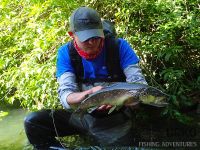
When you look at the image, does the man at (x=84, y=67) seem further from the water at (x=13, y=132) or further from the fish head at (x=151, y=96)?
the water at (x=13, y=132)

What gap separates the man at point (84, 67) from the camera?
3564 mm

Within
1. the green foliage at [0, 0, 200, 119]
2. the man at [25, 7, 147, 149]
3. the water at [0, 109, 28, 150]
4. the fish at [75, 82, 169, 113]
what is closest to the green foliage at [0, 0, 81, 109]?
the green foliage at [0, 0, 200, 119]

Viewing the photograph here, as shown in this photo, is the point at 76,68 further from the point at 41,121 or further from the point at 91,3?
the point at 91,3

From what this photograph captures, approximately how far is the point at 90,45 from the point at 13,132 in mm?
2441

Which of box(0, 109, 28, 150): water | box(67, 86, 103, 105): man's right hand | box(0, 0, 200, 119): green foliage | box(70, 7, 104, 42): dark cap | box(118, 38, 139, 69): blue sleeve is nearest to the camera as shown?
box(67, 86, 103, 105): man's right hand

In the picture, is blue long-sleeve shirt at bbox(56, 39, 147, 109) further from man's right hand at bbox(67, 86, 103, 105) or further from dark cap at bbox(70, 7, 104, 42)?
dark cap at bbox(70, 7, 104, 42)

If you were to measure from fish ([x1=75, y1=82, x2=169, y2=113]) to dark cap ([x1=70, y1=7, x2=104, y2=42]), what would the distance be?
59cm

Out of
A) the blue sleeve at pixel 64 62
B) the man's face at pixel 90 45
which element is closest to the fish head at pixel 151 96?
the man's face at pixel 90 45

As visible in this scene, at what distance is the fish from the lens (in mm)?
3102

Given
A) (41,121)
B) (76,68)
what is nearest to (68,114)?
(41,121)

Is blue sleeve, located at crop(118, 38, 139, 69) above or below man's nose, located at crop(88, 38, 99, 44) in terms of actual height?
below

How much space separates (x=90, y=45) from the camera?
359 cm

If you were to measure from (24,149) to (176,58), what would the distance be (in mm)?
2140

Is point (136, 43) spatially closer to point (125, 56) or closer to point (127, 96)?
point (125, 56)
